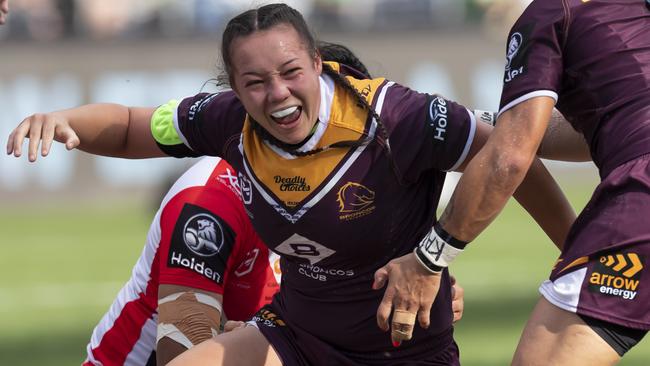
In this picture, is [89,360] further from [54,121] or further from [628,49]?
[628,49]

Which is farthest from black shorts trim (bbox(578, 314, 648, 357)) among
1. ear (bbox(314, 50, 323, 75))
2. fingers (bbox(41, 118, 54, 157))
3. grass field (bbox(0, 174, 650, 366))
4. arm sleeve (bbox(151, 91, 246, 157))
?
grass field (bbox(0, 174, 650, 366))

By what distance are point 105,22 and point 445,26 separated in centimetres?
576

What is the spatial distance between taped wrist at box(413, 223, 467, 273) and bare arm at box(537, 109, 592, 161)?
0.89 meters

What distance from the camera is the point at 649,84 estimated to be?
4.55 m

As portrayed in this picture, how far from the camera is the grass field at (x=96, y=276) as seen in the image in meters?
9.67

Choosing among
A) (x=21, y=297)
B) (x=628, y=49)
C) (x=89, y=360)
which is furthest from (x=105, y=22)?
(x=628, y=49)

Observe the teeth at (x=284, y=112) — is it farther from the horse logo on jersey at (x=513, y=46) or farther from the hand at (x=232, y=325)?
the hand at (x=232, y=325)

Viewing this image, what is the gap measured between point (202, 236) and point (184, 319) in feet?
1.17

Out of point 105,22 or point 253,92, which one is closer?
point 253,92

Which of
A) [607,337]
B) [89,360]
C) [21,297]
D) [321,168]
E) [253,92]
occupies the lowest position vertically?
[21,297]

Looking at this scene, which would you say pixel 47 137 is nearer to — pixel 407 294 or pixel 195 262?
pixel 195 262

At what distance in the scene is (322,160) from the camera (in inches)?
197

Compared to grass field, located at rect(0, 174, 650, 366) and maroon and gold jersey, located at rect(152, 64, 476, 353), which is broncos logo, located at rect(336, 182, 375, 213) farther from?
grass field, located at rect(0, 174, 650, 366)

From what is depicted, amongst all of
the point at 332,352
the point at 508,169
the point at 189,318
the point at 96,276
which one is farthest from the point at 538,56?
the point at 96,276
